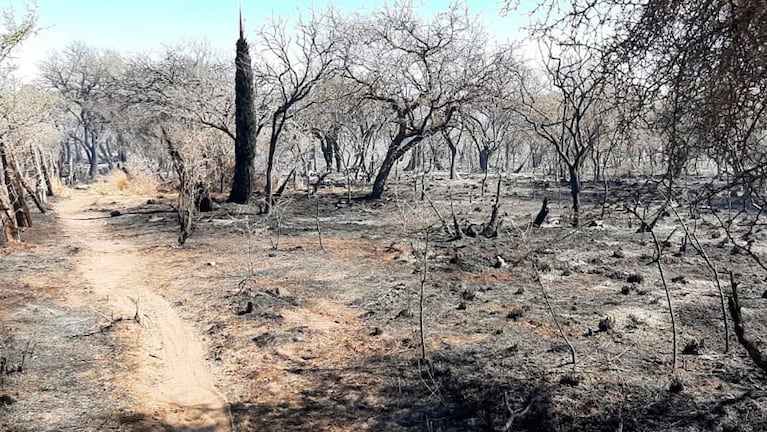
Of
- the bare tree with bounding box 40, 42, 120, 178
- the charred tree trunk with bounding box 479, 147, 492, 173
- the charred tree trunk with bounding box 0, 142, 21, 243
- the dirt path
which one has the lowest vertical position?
the dirt path

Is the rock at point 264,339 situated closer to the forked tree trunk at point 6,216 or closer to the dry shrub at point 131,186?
the forked tree trunk at point 6,216

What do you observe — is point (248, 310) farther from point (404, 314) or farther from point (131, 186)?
point (131, 186)

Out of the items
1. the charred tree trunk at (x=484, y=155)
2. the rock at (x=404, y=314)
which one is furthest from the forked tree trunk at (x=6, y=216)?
the charred tree trunk at (x=484, y=155)

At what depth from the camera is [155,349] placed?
8.30 metres

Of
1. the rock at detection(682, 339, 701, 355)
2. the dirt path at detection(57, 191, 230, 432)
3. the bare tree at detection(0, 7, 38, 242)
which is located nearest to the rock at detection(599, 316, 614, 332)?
the rock at detection(682, 339, 701, 355)

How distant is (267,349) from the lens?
8.26 metres

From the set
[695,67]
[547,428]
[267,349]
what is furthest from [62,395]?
[695,67]

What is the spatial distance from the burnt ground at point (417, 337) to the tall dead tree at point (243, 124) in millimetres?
8463

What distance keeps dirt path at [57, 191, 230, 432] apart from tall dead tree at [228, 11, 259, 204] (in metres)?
9.13

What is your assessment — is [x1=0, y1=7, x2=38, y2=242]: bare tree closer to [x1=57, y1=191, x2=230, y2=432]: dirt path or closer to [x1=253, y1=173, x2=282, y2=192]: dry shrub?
[x1=57, y1=191, x2=230, y2=432]: dirt path

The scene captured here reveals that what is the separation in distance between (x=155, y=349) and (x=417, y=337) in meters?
3.60

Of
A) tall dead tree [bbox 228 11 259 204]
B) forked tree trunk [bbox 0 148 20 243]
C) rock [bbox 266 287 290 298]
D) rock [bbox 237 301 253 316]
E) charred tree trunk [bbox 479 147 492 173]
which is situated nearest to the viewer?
rock [bbox 237 301 253 316]

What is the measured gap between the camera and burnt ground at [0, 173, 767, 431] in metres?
6.21

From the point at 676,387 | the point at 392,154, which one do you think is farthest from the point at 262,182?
the point at 676,387
